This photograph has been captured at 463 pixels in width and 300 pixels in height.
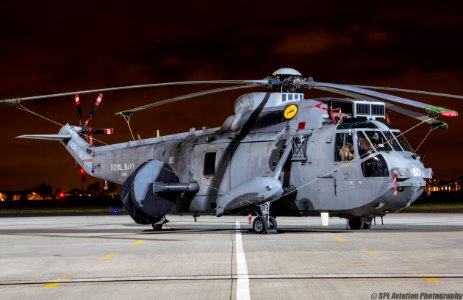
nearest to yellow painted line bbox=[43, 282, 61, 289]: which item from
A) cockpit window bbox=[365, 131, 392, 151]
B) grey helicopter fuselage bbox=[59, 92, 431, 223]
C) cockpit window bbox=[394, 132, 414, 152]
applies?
grey helicopter fuselage bbox=[59, 92, 431, 223]

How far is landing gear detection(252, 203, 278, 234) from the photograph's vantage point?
2555 cm

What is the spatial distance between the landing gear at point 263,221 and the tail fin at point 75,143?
11.9m

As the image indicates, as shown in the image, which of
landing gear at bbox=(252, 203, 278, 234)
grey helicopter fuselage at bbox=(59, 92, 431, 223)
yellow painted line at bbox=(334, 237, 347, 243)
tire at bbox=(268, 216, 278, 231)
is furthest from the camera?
tire at bbox=(268, 216, 278, 231)

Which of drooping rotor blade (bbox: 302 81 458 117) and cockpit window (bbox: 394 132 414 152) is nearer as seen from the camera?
drooping rotor blade (bbox: 302 81 458 117)

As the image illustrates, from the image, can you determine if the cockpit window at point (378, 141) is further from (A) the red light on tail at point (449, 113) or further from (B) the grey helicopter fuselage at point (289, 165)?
(A) the red light on tail at point (449, 113)

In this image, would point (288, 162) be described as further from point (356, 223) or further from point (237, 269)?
point (237, 269)

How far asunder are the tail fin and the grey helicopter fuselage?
5573 mm

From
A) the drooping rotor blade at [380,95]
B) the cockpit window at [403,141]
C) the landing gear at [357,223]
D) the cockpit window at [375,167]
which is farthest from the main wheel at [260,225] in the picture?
the cockpit window at [403,141]

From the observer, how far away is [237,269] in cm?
1379

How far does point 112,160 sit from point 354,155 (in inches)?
524

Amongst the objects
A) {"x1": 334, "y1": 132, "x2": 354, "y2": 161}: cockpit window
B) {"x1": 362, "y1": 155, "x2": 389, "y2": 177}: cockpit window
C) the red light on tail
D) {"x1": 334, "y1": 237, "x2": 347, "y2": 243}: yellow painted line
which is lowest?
{"x1": 334, "y1": 237, "x2": 347, "y2": 243}: yellow painted line

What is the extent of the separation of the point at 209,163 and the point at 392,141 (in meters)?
7.76

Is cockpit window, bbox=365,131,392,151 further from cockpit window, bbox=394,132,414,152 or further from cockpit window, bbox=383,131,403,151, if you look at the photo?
cockpit window, bbox=394,132,414,152

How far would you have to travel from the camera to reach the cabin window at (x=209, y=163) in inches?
1128
